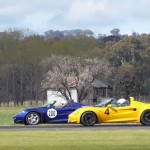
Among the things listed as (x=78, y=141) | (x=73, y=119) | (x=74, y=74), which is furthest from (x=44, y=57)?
(x=78, y=141)

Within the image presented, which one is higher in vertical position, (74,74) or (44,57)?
(44,57)

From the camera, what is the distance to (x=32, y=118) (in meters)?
24.9

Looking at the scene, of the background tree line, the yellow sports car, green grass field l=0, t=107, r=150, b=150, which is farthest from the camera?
the background tree line

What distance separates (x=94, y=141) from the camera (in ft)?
49.8

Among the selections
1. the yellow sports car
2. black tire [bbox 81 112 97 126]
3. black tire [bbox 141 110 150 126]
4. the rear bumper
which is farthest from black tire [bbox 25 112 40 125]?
black tire [bbox 141 110 150 126]

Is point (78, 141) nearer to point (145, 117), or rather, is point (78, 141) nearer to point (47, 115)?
point (145, 117)

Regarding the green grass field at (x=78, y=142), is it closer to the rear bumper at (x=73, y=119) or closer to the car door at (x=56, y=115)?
the rear bumper at (x=73, y=119)

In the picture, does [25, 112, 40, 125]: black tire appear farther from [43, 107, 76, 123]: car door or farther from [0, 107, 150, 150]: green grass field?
[0, 107, 150, 150]: green grass field

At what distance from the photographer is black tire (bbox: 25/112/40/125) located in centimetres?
2479

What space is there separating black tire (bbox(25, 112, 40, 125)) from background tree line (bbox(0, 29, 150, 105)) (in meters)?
57.4

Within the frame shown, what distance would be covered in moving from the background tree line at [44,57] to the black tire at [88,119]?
5892cm

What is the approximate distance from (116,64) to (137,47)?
4.57 meters

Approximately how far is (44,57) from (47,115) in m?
71.4

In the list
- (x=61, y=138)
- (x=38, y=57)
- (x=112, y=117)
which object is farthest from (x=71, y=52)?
(x=61, y=138)
